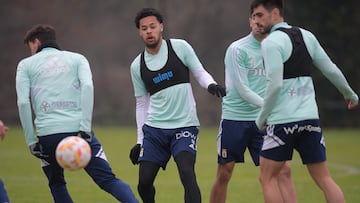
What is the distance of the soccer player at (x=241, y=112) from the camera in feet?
27.8

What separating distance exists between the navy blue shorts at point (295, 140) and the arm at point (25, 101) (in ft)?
7.53

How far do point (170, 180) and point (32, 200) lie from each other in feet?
11.7

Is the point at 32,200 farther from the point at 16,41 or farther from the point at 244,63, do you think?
the point at 16,41

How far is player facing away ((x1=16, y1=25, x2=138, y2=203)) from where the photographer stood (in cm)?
811

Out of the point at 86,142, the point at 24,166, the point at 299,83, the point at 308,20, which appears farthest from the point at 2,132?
the point at 308,20

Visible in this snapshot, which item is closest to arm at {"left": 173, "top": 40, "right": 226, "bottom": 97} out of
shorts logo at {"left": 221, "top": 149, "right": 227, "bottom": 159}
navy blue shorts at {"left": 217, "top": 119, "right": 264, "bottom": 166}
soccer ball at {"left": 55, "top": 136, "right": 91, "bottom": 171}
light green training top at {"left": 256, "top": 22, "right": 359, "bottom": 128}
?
navy blue shorts at {"left": 217, "top": 119, "right": 264, "bottom": 166}

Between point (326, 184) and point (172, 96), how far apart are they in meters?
1.83

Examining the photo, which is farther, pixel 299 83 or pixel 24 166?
pixel 24 166

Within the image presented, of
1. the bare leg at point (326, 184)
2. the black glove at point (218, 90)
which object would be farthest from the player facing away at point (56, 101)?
the bare leg at point (326, 184)

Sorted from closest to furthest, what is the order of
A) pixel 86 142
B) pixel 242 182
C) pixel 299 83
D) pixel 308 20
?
pixel 299 83 < pixel 86 142 < pixel 242 182 < pixel 308 20

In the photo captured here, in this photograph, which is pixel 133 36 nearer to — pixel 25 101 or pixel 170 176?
pixel 170 176

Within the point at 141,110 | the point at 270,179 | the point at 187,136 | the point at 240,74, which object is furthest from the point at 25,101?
the point at 270,179

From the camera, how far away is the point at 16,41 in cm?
3086

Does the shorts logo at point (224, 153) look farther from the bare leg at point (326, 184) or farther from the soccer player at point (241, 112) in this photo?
the bare leg at point (326, 184)
